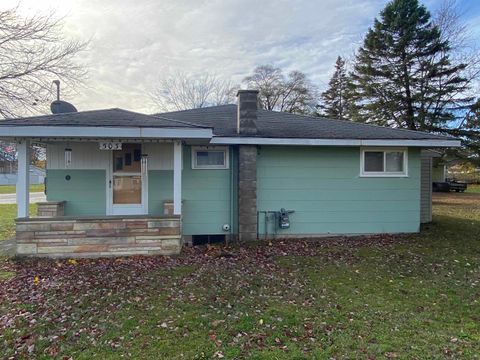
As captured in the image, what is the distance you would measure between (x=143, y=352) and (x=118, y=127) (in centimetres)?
449

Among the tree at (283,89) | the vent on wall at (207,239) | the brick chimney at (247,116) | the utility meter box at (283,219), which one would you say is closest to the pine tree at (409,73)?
the tree at (283,89)

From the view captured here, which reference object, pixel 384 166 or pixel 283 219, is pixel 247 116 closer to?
pixel 283 219

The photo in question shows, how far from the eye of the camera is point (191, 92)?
31.9 metres

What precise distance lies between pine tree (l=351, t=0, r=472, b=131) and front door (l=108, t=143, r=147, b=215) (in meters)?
19.0

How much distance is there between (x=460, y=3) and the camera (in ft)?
67.5

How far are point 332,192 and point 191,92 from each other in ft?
86.0

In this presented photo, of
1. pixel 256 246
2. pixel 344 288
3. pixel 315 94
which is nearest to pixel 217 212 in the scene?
pixel 256 246

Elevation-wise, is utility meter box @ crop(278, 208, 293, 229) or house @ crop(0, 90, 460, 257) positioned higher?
house @ crop(0, 90, 460, 257)

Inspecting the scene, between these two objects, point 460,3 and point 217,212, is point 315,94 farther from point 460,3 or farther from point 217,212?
point 217,212

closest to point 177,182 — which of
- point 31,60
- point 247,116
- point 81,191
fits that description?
point 247,116

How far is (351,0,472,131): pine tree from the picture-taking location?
2086 cm

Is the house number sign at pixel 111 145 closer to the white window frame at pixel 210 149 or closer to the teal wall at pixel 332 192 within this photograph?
the white window frame at pixel 210 149

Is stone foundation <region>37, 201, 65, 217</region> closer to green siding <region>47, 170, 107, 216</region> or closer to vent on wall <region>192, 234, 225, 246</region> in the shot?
green siding <region>47, 170, 107, 216</region>

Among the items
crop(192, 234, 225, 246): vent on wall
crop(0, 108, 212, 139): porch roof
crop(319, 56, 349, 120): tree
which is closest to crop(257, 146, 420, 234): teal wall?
crop(192, 234, 225, 246): vent on wall
